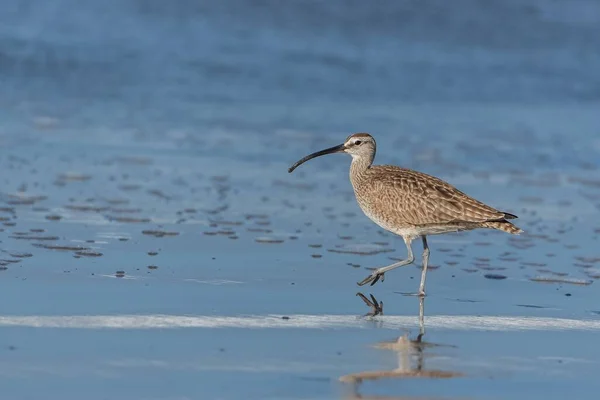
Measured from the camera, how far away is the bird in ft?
34.3

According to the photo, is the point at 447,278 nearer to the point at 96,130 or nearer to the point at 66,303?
the point at 66,303

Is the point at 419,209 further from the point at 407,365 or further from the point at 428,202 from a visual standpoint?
the point at 407,365

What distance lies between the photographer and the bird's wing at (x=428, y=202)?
10.5 metres

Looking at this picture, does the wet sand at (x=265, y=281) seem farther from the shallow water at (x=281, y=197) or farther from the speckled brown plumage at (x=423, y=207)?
the speckled brown plumage at (x=423, y=207)

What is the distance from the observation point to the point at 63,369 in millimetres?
7223

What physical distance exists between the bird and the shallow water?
0.36 meters

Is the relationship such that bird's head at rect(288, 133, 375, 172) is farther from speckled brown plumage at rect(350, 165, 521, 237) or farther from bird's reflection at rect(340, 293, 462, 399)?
bird's reflection at rect(340, 293, 462, 399)

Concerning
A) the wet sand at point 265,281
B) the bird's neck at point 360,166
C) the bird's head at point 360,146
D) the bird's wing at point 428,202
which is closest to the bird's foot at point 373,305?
the wet sand at point 265,281

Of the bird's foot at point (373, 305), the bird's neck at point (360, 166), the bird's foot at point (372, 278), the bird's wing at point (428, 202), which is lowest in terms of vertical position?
the bird's foot at point (373, 305)

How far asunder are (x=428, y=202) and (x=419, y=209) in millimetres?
87

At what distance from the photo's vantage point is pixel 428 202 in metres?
10.7

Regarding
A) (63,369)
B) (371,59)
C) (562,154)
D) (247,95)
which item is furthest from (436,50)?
(63,369)

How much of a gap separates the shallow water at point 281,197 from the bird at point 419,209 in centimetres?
36

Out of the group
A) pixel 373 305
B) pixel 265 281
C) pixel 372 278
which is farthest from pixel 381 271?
pixel 265 281
